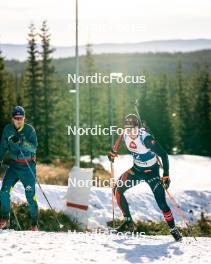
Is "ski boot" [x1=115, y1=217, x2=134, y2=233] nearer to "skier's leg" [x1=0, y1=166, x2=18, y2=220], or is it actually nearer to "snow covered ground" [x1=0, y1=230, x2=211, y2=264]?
"snow covered ground" [x1=0, y1=230, x2=211, y2=264]

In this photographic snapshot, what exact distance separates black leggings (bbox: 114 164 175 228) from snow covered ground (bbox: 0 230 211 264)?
630mm

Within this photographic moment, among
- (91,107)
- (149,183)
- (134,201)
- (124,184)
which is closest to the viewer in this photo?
(149,183)

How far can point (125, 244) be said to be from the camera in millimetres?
8828

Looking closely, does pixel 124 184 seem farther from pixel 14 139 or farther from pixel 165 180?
pixel 14 139

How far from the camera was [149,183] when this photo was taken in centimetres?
995

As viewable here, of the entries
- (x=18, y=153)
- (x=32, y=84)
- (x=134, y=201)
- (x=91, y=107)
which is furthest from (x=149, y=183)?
(x=91, y=107)

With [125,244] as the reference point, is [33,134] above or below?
above

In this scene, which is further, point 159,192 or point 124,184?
point 124,184

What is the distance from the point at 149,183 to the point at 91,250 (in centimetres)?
230

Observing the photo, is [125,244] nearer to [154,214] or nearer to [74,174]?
[74,174]

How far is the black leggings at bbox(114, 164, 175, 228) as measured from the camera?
9859 mm

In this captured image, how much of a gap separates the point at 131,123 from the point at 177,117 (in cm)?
5986

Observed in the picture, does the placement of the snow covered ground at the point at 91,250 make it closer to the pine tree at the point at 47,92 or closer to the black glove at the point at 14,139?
the black glove at the point at 14,139

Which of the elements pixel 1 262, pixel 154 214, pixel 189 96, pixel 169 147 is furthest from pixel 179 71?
pixel 1 262
